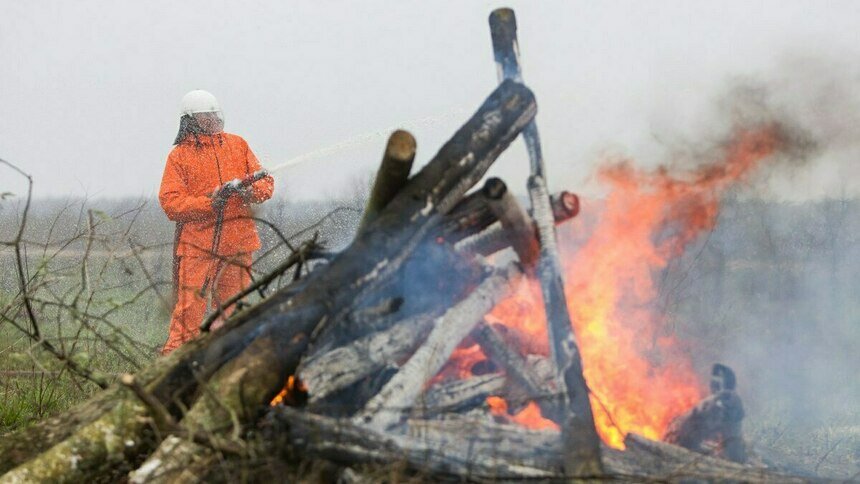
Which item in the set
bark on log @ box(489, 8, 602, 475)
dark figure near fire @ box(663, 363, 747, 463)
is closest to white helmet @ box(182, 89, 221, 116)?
bark on log @ box(489, 8, 602, 475)

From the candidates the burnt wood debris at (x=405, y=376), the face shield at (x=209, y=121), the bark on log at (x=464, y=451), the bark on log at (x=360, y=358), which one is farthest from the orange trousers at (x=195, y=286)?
the bark on log at (x=464, y=451)

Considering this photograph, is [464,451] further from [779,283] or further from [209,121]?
[779,283]

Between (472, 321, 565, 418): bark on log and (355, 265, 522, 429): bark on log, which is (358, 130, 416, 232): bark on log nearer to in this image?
(355, 265, 522, 429): bark on log

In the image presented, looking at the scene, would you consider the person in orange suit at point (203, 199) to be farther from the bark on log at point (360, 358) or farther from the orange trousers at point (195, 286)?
the bark on log at point (360, 358)

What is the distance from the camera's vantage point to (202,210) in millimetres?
6742

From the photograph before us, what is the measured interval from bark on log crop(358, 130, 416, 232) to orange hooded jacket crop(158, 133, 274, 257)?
3.27m

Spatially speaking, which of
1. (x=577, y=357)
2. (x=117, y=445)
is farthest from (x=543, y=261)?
(x=117, y=445)

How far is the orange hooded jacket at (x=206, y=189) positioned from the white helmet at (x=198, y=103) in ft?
0.78

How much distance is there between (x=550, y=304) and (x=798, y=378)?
422 centimetres

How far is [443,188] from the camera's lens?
12.2ft

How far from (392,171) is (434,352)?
0.88 meters

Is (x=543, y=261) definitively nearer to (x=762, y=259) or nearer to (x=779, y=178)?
(x=779, y=178)

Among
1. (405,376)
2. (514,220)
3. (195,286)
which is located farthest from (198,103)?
(405,376)

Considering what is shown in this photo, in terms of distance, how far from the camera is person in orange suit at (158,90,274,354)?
6.76m
